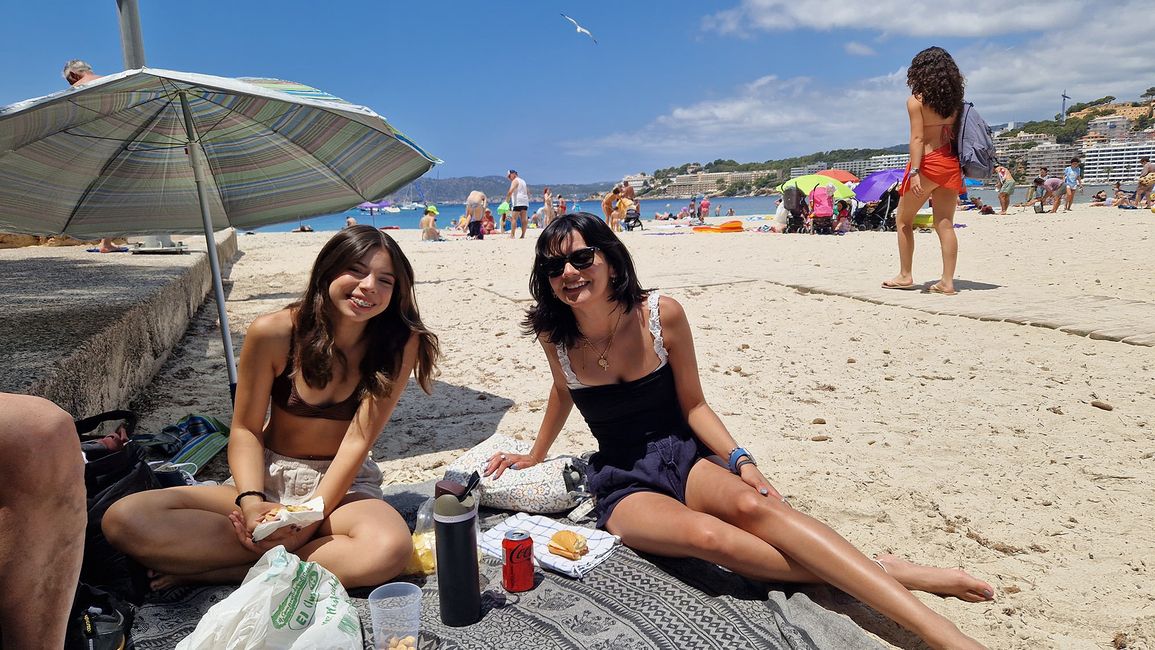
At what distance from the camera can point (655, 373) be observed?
2.92m

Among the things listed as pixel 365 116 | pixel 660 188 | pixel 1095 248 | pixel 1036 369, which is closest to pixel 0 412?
pixel 365 116

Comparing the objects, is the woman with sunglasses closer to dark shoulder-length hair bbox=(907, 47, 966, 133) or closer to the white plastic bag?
the white plastic bag

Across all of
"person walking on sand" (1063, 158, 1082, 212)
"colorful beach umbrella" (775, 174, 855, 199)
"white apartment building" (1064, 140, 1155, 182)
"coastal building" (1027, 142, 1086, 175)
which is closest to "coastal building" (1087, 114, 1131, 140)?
"coastal building" (1027, 142, 1086, 175)

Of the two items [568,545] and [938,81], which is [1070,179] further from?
[568,545]

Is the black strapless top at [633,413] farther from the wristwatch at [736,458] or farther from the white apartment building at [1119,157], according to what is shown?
the white apartment building at [1119,157]

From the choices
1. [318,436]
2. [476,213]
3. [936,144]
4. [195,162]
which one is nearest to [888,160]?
[476,213]

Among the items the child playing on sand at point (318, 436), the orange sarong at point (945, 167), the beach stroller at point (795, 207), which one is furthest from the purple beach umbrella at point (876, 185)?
the child playing on sand at point (318, 436)

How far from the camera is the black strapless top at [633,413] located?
9.50 ft

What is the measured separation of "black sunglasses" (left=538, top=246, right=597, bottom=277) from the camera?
2791 mm

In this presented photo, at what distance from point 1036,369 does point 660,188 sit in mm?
139987

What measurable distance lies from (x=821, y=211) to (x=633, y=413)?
50.0ft

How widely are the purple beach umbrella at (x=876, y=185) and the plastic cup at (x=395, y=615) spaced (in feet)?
58.5

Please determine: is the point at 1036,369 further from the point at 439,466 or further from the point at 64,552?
the point at 64,552

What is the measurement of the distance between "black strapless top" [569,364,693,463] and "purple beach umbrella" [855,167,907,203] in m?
16.6
